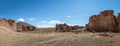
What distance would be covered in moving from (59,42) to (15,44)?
4765 millimetres

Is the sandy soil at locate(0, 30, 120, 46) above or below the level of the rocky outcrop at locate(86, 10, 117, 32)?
below

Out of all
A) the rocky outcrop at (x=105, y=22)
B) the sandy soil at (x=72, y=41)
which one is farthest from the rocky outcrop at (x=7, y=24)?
the rocky outcrop at (x=105, y=22)

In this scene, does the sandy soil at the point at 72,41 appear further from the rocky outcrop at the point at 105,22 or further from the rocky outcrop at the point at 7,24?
the rocky outcrop at the point at 105,22

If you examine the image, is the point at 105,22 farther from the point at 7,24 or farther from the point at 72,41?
the point at 72,41

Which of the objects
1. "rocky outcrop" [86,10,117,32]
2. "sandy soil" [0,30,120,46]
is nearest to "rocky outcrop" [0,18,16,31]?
"sandy soil" [0,30,120,46]

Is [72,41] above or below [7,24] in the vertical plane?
below

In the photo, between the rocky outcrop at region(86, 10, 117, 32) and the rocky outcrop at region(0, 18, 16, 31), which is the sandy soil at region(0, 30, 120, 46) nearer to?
the rocky outcrop at region(0, 18, 16, 31)

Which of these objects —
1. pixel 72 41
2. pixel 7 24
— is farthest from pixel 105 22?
pixel 72 41

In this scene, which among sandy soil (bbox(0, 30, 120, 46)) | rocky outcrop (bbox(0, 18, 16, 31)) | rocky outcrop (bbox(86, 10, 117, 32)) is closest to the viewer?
sandy soil (bbox(0, 30, 120, 46))

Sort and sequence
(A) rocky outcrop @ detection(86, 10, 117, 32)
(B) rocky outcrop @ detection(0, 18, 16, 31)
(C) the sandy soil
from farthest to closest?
(A) rocky outcrop @ detection(86, 10, 117, 32)
(B) rocky outcrop @ detection(0, 18, 16, 31)
(C) the sandy soil

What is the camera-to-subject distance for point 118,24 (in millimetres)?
34469

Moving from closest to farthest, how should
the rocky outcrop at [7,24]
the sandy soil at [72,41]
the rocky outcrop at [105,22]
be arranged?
the sandy soil at [72,41] < the rocky outcrop at [7,24] < the rocky outcrop at [105,22]

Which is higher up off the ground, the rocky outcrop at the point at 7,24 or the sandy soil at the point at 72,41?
the rocky outcrop at the point at 7,24

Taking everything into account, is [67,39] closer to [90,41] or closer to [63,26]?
[90,41]
